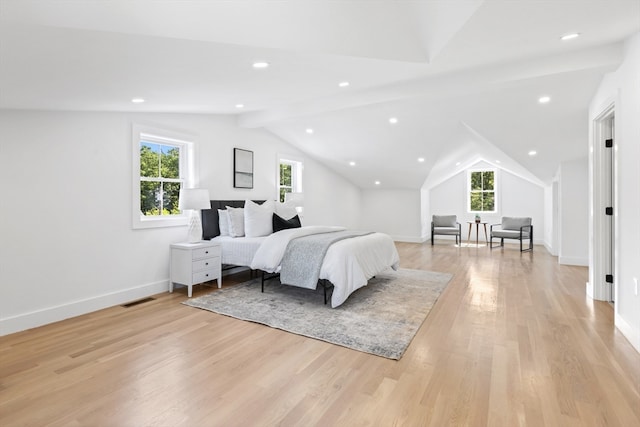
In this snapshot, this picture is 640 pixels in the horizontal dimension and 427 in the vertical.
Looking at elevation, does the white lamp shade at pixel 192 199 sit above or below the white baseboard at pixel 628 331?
above

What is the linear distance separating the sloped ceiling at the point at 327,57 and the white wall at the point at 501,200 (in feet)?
12.6

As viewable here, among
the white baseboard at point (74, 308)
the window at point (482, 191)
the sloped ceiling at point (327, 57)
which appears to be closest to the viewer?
the sloped ceiling at point (327, 57)

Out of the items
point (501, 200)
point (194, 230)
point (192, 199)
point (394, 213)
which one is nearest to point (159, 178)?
point (192, 199)

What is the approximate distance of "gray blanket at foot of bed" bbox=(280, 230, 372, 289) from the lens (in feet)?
11.9

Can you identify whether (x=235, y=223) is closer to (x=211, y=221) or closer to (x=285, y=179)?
(x=211, y=221)

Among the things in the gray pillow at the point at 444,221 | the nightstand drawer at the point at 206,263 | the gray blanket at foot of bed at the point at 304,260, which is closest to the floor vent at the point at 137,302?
the nightstand drawer at the point at 206,263

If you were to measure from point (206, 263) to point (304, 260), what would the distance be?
1.39m

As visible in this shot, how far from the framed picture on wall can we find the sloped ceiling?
737 millimetres

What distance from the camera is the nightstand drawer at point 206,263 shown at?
4066 millimetres

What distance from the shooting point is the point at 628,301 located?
2754mm

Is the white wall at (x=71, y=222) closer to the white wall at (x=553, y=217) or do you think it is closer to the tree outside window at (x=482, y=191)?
the white wall at (x=553, y=217)

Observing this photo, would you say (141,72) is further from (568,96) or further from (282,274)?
(568,96)

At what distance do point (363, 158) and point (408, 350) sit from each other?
526cm

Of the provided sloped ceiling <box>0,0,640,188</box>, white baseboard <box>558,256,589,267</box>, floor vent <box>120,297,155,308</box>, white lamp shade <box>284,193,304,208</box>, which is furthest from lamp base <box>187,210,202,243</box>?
white baseboard <box>558,256,589,267</box>
